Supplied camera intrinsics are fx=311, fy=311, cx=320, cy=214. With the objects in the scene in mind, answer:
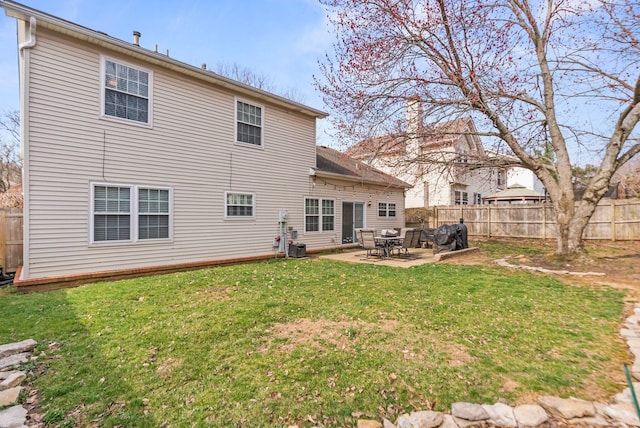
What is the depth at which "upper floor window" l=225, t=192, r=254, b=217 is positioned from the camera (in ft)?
31.2

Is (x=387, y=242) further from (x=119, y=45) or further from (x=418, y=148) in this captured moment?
(x=119, y=45)

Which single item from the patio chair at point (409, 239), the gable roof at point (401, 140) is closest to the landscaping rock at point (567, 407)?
the gable roof at point (401, 140)

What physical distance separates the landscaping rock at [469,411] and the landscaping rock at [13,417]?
3.33 meters

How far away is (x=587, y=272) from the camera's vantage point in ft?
24.8

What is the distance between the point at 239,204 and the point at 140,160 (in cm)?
300

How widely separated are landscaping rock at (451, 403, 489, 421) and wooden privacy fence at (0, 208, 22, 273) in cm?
959

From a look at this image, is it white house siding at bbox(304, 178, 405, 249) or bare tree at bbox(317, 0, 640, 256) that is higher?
bare tree at bbox(317, 0, 640, 256)

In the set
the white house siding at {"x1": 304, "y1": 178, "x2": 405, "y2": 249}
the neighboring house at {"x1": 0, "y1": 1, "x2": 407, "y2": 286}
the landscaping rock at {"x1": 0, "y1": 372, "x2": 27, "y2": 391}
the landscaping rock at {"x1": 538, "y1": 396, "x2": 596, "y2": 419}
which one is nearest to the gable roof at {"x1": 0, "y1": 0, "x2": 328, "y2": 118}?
the neighboring house at {"x1": 0, "y1": 1, "x2": 407, "y2": 286}

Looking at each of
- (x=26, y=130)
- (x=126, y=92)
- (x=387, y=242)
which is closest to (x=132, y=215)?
(x=26, y=130)

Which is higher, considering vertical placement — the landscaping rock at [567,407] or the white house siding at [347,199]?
the white house siding at [347,199]

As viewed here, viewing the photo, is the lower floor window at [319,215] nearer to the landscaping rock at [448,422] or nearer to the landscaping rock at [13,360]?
the landscaping rock at [13,360]

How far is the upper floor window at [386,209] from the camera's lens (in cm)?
1538

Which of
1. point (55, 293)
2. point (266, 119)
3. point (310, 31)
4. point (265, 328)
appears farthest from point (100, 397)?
point (310, 31)

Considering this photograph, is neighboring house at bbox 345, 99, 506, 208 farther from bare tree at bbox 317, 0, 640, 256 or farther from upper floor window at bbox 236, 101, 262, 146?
upper floor window at bbox 236, 101, 262, 146
